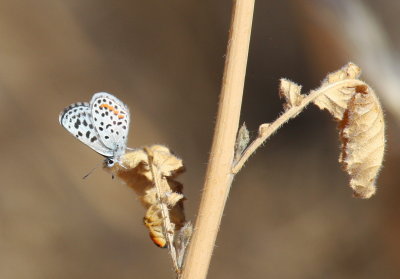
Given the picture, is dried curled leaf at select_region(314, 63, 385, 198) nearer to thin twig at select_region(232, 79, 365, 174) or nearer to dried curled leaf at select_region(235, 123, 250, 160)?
thin twig at select_region(232, 79, 365, 174)

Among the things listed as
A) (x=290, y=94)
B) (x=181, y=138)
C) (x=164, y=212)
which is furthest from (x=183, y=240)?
(x=181, y=138)

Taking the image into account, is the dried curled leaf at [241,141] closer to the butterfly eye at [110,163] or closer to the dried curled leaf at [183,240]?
the dried curled leaf at [183,240]

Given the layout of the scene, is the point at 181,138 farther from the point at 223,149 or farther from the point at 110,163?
the point at 223,149

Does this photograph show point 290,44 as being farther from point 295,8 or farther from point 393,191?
point 393,191

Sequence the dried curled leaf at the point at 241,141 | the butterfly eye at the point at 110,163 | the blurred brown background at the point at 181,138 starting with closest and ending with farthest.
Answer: the dried curled leaf at the point at 241,141, the butterfly eye at the point at 110,163, the blurred brown background at the point at 181,138

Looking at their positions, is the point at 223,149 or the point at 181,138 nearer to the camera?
the point at 223,149

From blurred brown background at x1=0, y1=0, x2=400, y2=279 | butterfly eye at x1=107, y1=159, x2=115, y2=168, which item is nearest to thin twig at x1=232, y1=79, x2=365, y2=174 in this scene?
butterfly eye at x1=107, y1=159, x2=115, y2=168

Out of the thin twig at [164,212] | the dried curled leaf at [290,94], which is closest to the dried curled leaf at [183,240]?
the thin twig at [164,212]

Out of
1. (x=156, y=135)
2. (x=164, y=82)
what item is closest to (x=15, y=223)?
(x=156, y=135)
